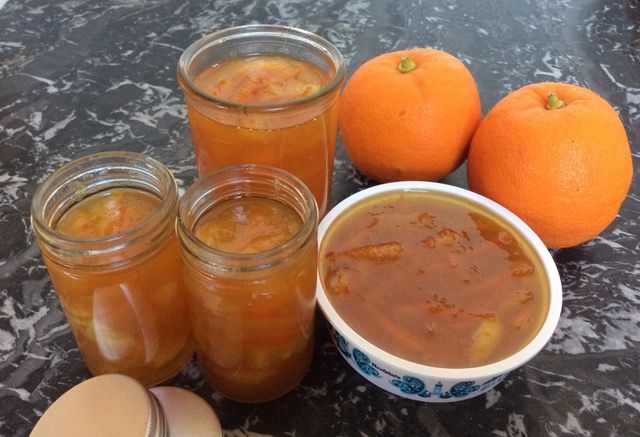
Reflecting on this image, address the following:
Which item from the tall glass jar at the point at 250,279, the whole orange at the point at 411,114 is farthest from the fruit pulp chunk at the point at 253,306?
the whole orange at the point at 411,114

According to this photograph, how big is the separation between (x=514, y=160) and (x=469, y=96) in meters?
0.12

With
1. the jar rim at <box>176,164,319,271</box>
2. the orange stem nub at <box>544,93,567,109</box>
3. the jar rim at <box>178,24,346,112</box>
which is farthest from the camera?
the orange stem nub at <box>544,93,567,109</box>

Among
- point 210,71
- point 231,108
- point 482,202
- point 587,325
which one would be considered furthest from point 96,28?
point 587,325

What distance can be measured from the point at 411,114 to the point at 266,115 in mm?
225

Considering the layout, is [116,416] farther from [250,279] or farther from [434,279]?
[434,279]

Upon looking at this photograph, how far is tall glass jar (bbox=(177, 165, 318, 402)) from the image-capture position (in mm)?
521

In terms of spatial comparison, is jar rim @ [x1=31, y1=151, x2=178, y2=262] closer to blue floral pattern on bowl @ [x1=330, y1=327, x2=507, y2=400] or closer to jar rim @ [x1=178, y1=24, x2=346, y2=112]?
jar rim @ [x1=178, y1=24, x2=346, y2=112]

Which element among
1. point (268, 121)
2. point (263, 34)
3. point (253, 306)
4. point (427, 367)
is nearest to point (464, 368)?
point (427, 367)

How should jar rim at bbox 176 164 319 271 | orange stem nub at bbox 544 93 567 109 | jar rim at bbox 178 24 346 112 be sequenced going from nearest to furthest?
jar rim at bbox 176 164 319 271, jar rim at bbox 178 24 346 112, orange stem nub at bbox 544 93 567 109

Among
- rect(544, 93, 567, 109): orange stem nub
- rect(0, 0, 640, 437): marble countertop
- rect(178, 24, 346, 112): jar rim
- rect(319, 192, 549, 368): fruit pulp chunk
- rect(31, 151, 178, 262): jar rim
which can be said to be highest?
rect(178, 24, 346, 112): jar rim

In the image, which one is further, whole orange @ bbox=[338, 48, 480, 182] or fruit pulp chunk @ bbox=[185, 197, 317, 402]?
whole orange @ bbox=[338, 48, 480, 182]

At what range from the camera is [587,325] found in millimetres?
727

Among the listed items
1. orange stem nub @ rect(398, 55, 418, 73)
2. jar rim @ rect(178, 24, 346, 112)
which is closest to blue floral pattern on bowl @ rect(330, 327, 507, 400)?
jar rim @ rect(178, 24, 346, 112)

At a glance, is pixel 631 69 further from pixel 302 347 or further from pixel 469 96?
pixel 302 347
